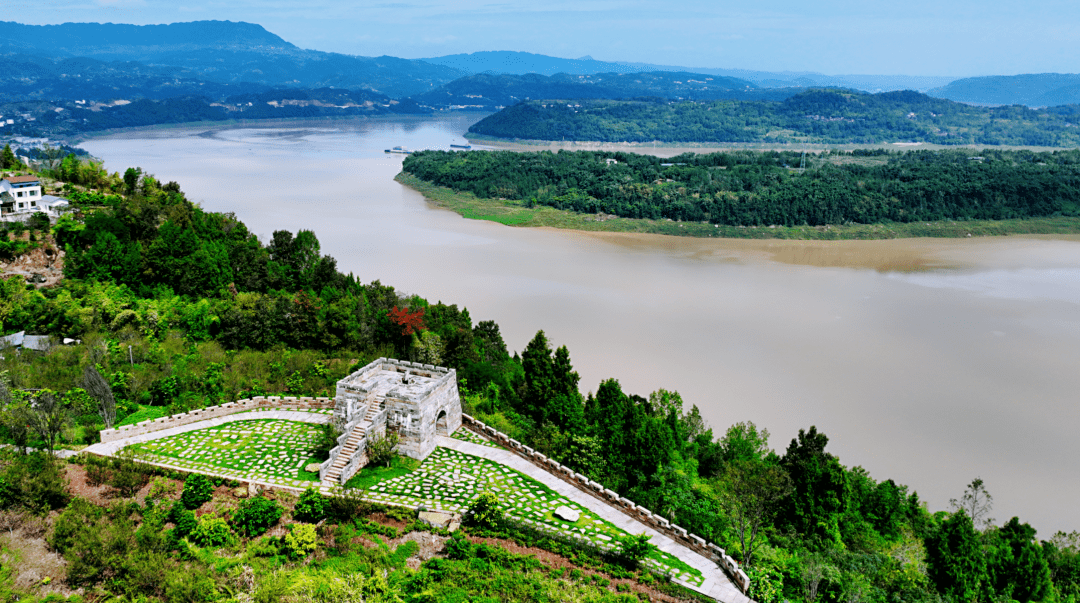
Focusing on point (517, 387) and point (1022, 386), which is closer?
point (517, 387)

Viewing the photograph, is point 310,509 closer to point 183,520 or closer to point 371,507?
point 371,507

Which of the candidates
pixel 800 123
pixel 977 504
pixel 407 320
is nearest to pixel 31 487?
pixel 407 320

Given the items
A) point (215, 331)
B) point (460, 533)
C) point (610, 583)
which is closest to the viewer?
point (610, 583)

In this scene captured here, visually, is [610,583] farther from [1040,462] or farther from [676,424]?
[1040,462]

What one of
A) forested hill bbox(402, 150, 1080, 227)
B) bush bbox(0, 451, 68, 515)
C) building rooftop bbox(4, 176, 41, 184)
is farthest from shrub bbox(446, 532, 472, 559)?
forested hill bbox(402, 150, 1080, 227)

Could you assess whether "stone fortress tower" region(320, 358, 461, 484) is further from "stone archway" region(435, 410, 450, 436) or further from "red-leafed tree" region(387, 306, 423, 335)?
"red-leafed tree" region(387, 306, 423, 335)

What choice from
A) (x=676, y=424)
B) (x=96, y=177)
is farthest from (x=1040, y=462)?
(x=96, y=177)

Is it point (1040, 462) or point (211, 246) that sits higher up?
point (211, 246)
